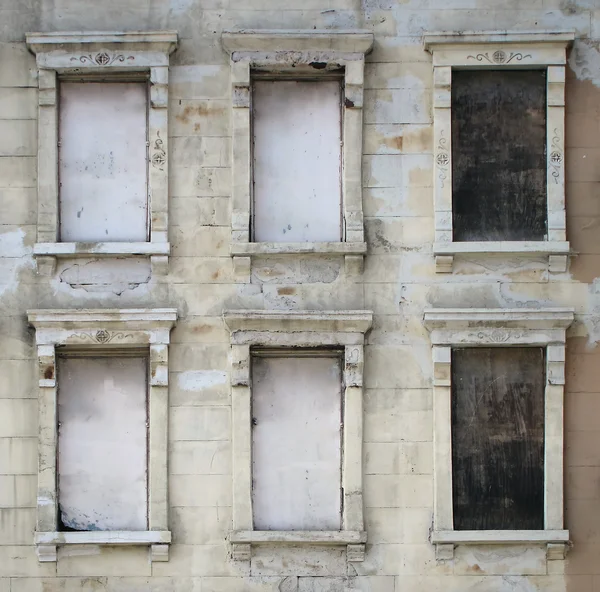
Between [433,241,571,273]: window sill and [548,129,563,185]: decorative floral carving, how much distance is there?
0.77 metres

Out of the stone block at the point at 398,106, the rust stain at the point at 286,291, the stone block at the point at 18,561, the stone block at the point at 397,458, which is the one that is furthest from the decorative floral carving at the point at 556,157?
the stone block at the point at 18,561

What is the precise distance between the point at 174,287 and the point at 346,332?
201 cm

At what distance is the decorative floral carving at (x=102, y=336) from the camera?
1109cm

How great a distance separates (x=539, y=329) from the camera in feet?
36.6

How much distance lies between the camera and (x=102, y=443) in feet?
37.1

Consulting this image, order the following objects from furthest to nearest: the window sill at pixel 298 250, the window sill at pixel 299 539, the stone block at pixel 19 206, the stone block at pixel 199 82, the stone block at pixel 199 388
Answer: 1. the stone block at pixel 199 82
2. the stone block at pixel 19 206
3. the stone block at pixel 199 388
4. the window sill at pixel 298 250
5. the window sill at pixel 299 539

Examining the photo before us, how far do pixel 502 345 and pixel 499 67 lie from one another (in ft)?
10.4

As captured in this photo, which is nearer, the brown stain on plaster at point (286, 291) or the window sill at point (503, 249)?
the window sill at point (503, 249)

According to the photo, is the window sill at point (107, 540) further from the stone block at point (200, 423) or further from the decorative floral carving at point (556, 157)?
the decorative floral carving at point (556, 157)

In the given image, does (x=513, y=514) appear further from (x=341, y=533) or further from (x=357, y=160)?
(x=357, y=160)

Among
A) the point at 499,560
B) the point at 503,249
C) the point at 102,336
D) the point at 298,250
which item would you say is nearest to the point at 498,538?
the point at 499,560

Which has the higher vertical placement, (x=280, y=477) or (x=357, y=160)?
(x=357, y=160)

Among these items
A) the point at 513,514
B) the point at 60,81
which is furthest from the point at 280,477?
the point at 60,81

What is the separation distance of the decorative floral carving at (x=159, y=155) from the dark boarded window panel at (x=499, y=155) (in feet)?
10.9
